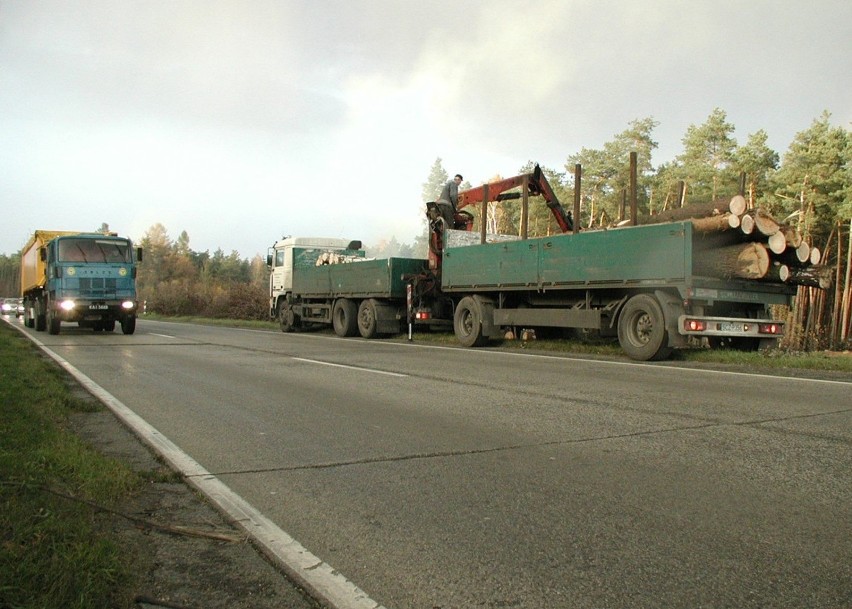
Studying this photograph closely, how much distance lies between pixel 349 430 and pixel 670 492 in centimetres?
293

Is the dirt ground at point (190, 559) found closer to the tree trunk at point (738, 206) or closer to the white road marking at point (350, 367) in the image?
the white road marking at point (350, 367)

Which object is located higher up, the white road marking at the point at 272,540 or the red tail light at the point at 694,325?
the red tail light at the point at 694,325

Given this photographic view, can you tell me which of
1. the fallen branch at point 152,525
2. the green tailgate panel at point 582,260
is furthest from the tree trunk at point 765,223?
the fallen branch at point 152,525

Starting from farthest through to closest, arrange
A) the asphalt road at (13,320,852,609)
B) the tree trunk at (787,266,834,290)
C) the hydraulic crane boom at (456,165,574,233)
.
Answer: the hydraulic crane boom at (456,165,574,233), the tree trunk at (787,266,834,290), the asphalt road at (13,320,852,609)

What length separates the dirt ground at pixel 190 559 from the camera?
9.25 feet

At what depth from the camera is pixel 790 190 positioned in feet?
98.2

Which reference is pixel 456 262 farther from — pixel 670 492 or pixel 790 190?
pixel 790 190

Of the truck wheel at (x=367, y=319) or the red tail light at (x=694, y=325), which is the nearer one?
the red tail light at (x=694, y=325)

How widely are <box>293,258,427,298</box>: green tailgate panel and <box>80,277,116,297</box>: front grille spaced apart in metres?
6.03

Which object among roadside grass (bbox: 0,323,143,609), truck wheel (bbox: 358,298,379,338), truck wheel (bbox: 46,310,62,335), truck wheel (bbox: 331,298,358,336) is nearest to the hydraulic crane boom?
truck wheel (bbox: 358,298,379,338)

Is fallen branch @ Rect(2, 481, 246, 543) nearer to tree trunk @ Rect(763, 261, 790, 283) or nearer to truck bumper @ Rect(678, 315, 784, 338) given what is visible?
truck bumper @ Rect(678, 315, 784, 338)

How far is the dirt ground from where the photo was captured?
111 inches

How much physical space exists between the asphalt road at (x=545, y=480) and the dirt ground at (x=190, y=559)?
0.30 m

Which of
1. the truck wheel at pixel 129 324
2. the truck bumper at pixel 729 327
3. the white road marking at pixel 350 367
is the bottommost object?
the white road marking at pixel 350 367
